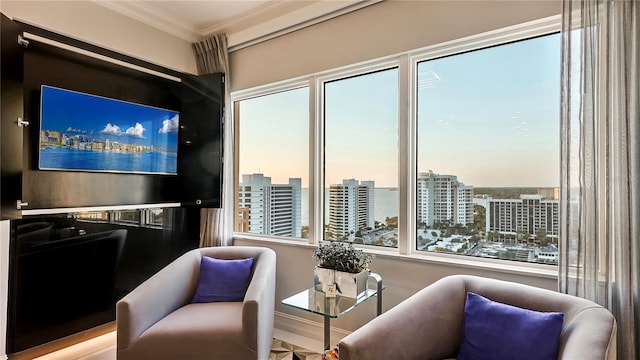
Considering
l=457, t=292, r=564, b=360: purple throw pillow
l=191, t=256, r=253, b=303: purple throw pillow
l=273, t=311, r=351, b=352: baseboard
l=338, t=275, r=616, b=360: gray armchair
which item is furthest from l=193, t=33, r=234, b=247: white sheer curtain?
l=457, t=292, r=564, b=360: purple throw pillow

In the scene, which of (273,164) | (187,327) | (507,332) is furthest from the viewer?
(273,164)

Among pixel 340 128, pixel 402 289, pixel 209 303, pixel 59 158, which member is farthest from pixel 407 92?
pixel 59 158

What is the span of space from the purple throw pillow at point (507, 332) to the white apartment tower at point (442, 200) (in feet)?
2.65

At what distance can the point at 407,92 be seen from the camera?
8.14ft

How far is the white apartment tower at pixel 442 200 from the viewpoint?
7.61 feet

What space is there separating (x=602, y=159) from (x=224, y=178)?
9.36ft

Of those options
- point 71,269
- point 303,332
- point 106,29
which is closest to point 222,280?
point 303,332

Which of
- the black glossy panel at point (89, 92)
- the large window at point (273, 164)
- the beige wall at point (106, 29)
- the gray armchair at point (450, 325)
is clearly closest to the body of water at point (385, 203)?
the large window at point (273, 164)

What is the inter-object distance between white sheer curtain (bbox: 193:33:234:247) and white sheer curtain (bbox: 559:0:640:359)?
2.67 meters

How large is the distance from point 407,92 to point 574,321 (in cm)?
168

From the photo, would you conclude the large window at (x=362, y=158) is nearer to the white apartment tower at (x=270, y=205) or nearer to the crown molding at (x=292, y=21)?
the white apartment tower at (x=270, y=205)

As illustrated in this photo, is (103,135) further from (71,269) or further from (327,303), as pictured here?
(327,303)

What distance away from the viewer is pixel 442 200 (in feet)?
7.90

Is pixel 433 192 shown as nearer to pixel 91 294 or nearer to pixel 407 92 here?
pixel 407 92
